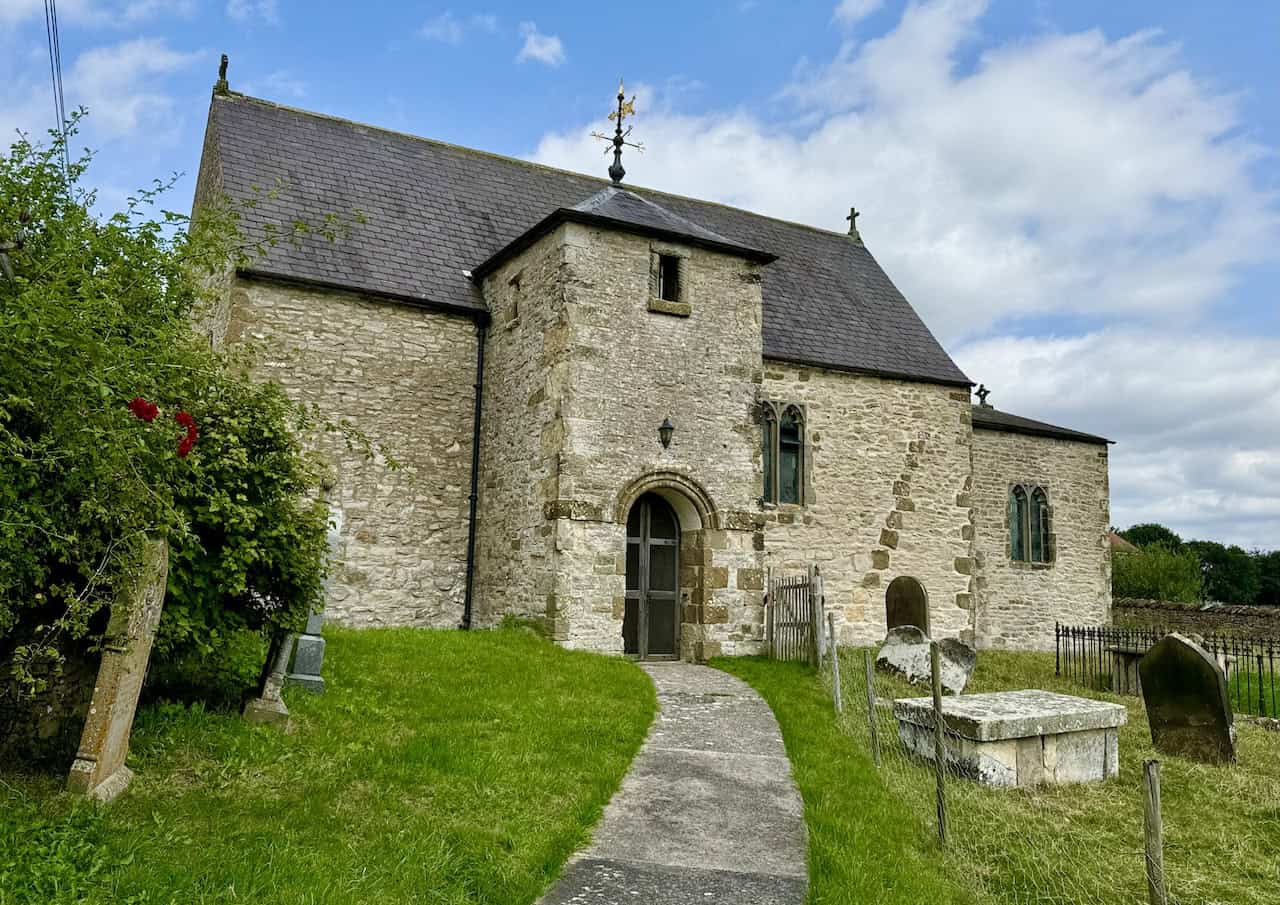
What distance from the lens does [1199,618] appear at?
24.9 m

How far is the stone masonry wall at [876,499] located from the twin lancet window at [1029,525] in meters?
2.94

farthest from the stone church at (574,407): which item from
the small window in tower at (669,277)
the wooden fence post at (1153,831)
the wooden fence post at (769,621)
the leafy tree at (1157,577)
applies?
the leafy tree at (1157,577)

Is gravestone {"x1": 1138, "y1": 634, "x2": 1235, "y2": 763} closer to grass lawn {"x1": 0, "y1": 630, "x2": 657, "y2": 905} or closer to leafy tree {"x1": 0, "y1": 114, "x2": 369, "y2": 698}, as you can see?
grass lawn {"x1": 0, "y1": 630, "x2": 657, "y2": 905}

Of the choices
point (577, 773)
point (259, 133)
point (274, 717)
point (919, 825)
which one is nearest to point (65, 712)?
point (274, 717)

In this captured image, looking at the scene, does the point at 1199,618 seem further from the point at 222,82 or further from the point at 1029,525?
the point at 222,82

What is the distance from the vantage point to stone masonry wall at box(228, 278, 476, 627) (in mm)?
14078

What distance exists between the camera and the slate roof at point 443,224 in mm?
15312

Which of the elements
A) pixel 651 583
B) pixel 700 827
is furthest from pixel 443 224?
pixel 700 827

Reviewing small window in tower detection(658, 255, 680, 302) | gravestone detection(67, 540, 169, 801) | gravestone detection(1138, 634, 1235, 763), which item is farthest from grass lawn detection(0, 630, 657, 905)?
A: small window in tower detection(658, 255, 680, 302)

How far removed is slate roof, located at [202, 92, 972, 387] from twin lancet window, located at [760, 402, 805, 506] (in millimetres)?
1072

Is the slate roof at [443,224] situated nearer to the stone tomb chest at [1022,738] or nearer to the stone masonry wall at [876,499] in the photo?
the stone masonry wall at [876,499]

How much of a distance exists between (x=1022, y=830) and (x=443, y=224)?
46.4 feet

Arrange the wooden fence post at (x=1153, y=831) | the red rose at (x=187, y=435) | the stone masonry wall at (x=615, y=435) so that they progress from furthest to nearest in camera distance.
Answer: the stone masonry wall at (x=615, y=435) < the red rose at (x=187, y=435) < the wooden fence post at (x=1153, y=831)

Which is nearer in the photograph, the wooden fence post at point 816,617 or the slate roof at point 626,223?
the wooden fence post at point 816,617
